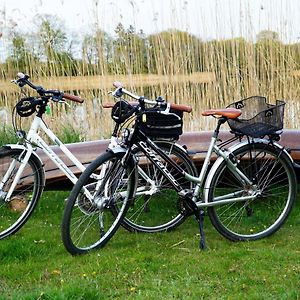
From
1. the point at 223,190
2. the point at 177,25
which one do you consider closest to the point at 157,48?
the point at 177,25

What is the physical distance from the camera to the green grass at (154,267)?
3.18m

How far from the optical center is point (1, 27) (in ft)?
22.4

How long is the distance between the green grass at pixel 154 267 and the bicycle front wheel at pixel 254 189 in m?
0.11

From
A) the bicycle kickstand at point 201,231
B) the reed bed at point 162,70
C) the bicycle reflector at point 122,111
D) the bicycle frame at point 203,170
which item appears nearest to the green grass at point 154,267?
the bicycle kickstand at point 201,231

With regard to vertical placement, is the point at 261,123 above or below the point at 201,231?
above

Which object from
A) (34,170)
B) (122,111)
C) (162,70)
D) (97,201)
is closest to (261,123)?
(122,111)

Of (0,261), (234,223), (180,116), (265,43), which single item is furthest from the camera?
(265,43)

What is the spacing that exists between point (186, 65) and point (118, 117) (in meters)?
3.09

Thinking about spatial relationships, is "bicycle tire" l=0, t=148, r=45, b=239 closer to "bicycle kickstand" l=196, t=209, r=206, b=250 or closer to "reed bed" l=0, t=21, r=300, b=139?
"bicycle kickstand" l=196, t=209, r=206, b=250

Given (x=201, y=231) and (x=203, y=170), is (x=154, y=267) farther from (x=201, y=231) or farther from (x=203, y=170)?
(x=203, y=170)

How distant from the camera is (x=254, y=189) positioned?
4141 mm

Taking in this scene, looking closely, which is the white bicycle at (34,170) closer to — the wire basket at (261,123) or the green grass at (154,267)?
the green grass at (154,267)

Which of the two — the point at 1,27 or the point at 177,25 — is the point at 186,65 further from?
the point at 1,27

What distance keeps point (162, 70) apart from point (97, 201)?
3225mm
